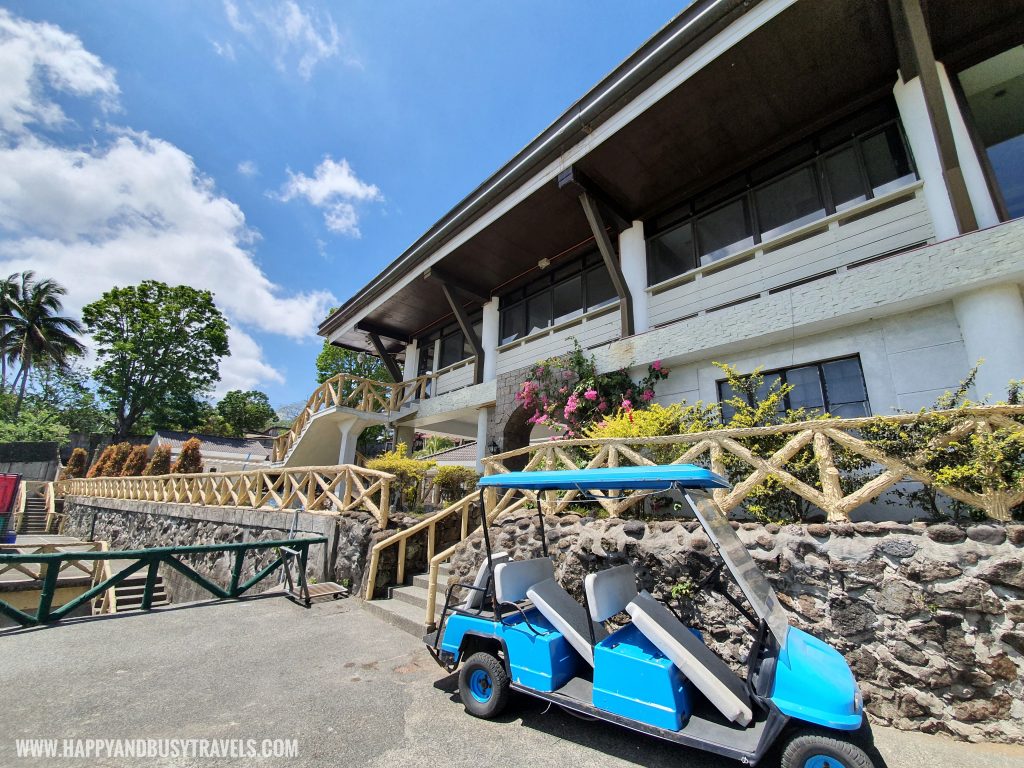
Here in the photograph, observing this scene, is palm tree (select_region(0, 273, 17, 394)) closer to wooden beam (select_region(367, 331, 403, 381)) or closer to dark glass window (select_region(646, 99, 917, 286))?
wooden beam (select_region(367, 331, 403, 381))

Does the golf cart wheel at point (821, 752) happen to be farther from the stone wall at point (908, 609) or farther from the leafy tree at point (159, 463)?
the leafy tree at point (159, 463)

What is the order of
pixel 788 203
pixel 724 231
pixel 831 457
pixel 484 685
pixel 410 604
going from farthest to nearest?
pixel 724 231
pixel 788 203
pixel 410 604
pixel 831 457
pixel 484 685

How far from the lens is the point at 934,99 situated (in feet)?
19.7

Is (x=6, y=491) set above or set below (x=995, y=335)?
below

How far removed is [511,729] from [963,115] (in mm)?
10038

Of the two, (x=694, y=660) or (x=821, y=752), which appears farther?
(x=694, y=660)

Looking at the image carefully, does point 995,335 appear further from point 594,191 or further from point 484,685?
point 484,685

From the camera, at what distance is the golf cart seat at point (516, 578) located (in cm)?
349

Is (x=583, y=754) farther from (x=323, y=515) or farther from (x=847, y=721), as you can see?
(x=323, y=515)

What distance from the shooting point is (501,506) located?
261 inches

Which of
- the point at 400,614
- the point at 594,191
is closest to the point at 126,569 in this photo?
the point at 400,614

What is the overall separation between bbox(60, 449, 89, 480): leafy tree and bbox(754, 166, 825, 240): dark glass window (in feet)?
132

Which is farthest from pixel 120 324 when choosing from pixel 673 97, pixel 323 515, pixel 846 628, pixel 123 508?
pixel 846 628

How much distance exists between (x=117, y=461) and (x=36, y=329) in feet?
80.7
